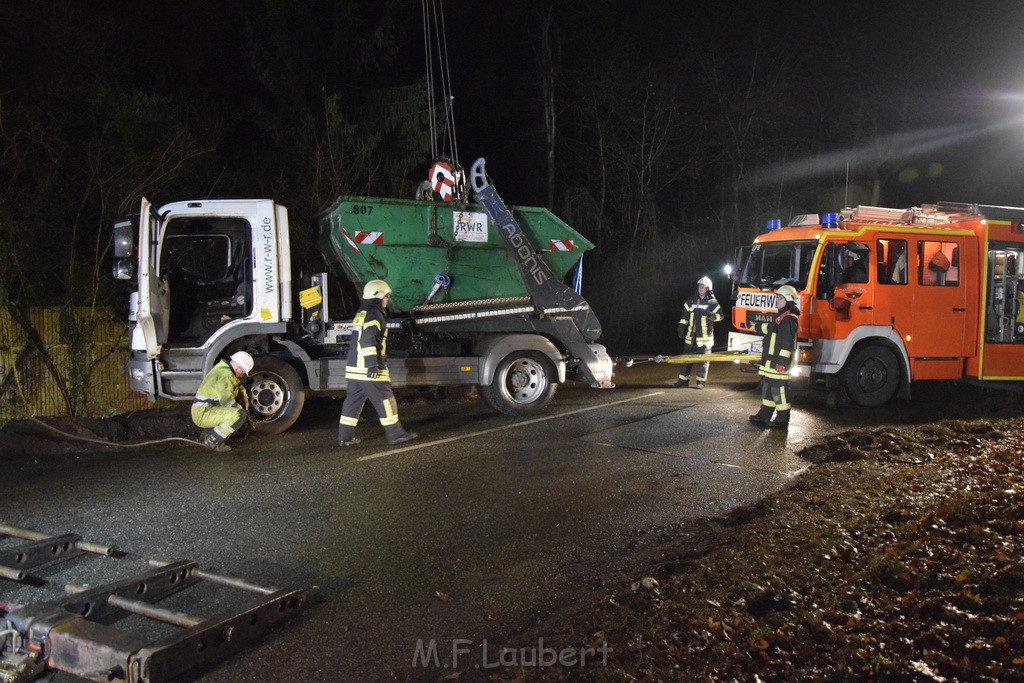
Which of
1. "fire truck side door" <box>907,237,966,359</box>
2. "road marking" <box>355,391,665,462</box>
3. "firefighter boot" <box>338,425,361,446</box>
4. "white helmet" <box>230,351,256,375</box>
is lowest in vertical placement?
"road marking" <box>355,391,665,462</box>

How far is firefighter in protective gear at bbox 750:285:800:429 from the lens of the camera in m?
9.17

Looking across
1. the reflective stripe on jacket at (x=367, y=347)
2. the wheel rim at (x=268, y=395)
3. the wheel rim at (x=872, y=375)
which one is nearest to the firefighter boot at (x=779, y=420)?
the wheel rim at (x=872, y=375)

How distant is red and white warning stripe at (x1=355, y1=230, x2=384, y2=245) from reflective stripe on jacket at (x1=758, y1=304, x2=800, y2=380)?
4.67 m

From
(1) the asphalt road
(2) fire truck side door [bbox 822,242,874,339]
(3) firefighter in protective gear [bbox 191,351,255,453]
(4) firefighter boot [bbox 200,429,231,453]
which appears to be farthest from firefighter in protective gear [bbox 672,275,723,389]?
(4) firefighter boot [bbox 200,429,231,453]

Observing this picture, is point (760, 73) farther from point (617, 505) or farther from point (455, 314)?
point (617, 505)

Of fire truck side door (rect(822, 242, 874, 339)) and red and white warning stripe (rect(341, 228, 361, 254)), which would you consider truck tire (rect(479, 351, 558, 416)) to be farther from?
fire truck side door (rect(822, 242, 874, 339))

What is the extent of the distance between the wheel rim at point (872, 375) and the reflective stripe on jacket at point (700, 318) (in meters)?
2.43

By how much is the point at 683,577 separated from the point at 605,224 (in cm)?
1800

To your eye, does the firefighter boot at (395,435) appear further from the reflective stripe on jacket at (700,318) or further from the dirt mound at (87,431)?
the reflective stripe on jacket at (700,318)

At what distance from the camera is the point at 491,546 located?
5.37m

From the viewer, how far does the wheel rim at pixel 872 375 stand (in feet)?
35.0

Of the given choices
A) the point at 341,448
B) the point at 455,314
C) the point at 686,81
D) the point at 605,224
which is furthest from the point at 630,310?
the point at 341,448

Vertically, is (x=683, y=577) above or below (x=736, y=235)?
below

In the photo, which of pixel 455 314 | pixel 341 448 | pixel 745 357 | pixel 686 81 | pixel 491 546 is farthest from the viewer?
pixel 686 81
